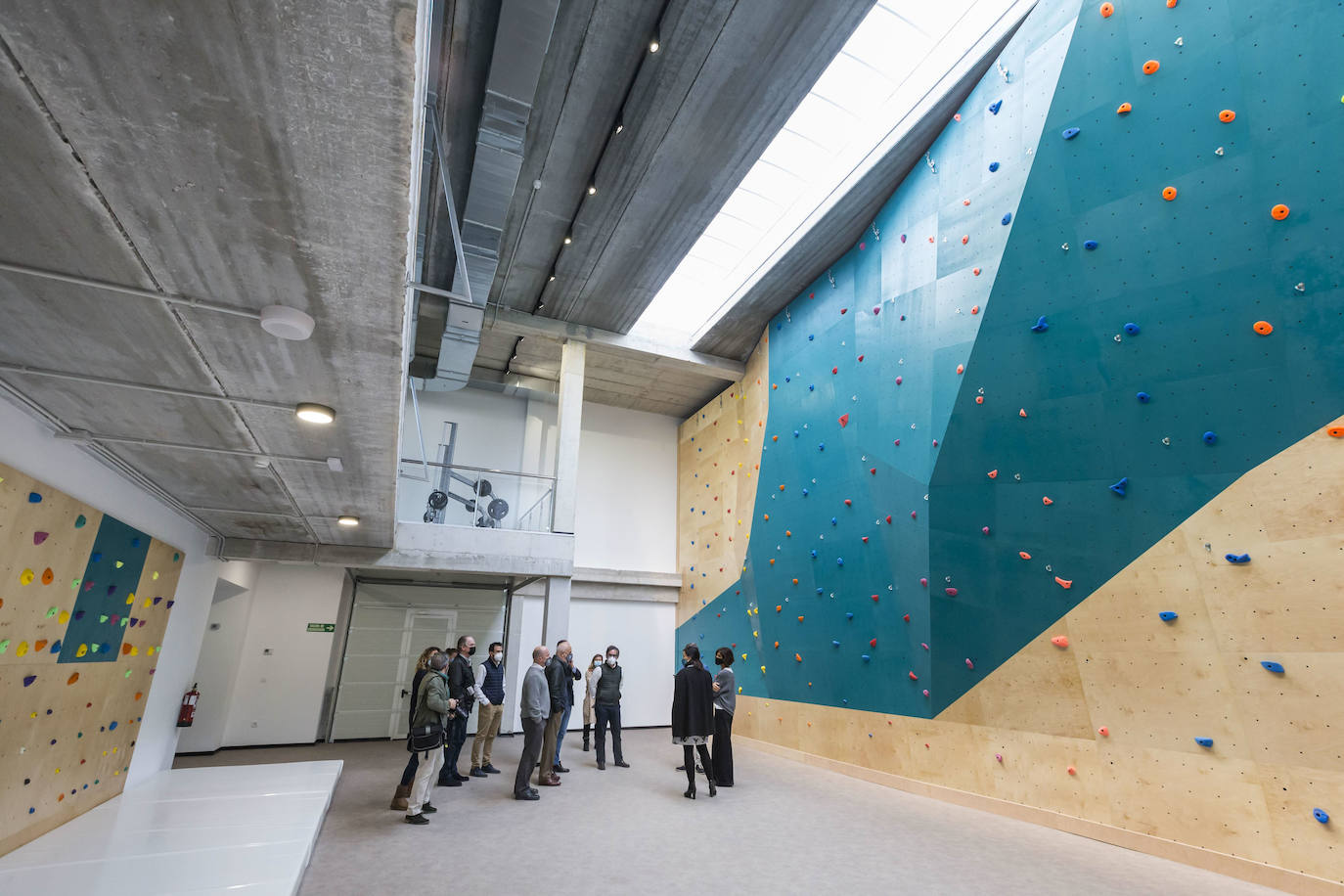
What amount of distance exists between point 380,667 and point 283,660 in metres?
1.61

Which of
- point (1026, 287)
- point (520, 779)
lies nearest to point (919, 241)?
point (1026, 287)

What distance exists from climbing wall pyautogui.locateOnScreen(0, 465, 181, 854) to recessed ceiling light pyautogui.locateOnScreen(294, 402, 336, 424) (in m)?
1.65

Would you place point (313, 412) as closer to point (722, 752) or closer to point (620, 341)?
point (722, 752)

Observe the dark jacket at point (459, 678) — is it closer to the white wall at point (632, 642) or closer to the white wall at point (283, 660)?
the white wall at point (283, 660)

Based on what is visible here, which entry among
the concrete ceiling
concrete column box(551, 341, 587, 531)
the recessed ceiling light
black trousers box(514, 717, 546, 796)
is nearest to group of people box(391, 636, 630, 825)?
black trousers box(514, 717, 546, 796)

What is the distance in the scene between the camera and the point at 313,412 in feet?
12.7

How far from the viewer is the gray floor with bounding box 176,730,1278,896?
4.32 metres

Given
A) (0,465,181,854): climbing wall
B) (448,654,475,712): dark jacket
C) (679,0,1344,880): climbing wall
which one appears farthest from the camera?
(448,654,475,712): dark jacket

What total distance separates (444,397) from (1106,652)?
39.4 feet

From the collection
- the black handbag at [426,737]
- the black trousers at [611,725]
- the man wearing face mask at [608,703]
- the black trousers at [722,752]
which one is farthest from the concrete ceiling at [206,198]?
the black trousers at [611,725]

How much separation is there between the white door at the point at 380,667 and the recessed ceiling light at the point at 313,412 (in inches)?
344

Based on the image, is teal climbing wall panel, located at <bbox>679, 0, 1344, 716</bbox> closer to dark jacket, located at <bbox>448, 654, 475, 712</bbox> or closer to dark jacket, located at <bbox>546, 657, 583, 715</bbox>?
dark jacket, located at <bbox>546, 657, 583, 715</bbox>

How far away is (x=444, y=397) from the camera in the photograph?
13672mm

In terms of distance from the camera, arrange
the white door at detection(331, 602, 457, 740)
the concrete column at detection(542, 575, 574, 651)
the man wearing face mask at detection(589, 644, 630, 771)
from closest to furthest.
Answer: the man wearing face mask at detection(589, 644, 630, 771) < the concrete column at detection(542, 575, 574, 651) < the white door at detection(331, 602, 457, 740)
